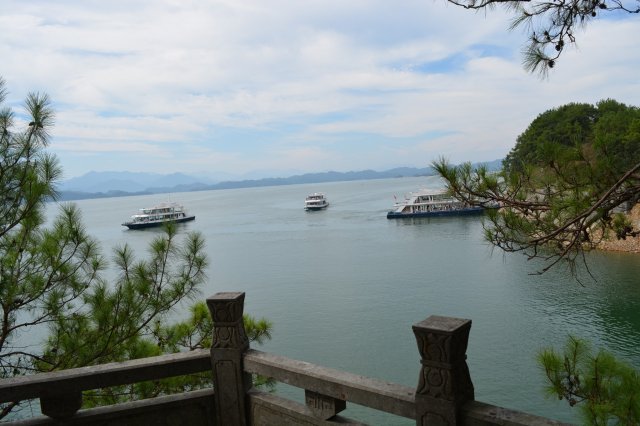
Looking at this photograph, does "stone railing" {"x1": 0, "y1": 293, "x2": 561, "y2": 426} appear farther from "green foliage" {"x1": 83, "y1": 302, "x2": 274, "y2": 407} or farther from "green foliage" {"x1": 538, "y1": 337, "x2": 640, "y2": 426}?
"green foliage" {"x1": 83, "y1": 302, "x2": 274, "y2": 407}

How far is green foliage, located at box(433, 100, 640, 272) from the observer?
2.90 meters

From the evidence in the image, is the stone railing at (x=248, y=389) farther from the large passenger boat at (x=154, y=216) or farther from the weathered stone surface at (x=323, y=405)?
the large passenger boat at (x=154, y=216)

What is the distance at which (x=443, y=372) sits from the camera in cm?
191

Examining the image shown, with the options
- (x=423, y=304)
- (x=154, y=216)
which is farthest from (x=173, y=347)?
(x=154, y=216)

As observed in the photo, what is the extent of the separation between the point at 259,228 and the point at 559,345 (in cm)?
3069

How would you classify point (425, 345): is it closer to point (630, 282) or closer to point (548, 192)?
point (548, 192)

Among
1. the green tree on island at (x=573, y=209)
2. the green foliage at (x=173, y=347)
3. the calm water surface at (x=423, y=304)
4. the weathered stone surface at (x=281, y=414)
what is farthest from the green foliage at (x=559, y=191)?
the green foliage at (x=173, y=347)

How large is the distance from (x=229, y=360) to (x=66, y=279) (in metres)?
2.18

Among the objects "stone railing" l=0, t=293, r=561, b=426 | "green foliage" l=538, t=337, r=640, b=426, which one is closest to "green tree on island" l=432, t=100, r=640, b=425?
"green foliage" l=538, t=337, r=640, b=426

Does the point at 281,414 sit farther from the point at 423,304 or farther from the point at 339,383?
the point at 423,304

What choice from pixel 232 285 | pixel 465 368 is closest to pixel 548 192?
pixel 465 368

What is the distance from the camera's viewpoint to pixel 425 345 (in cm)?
193

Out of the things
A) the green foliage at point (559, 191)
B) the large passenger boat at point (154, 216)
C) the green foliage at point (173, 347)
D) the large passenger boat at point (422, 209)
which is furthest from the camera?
the large passenger boat at point (154, 216)

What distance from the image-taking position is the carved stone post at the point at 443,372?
189 cm
